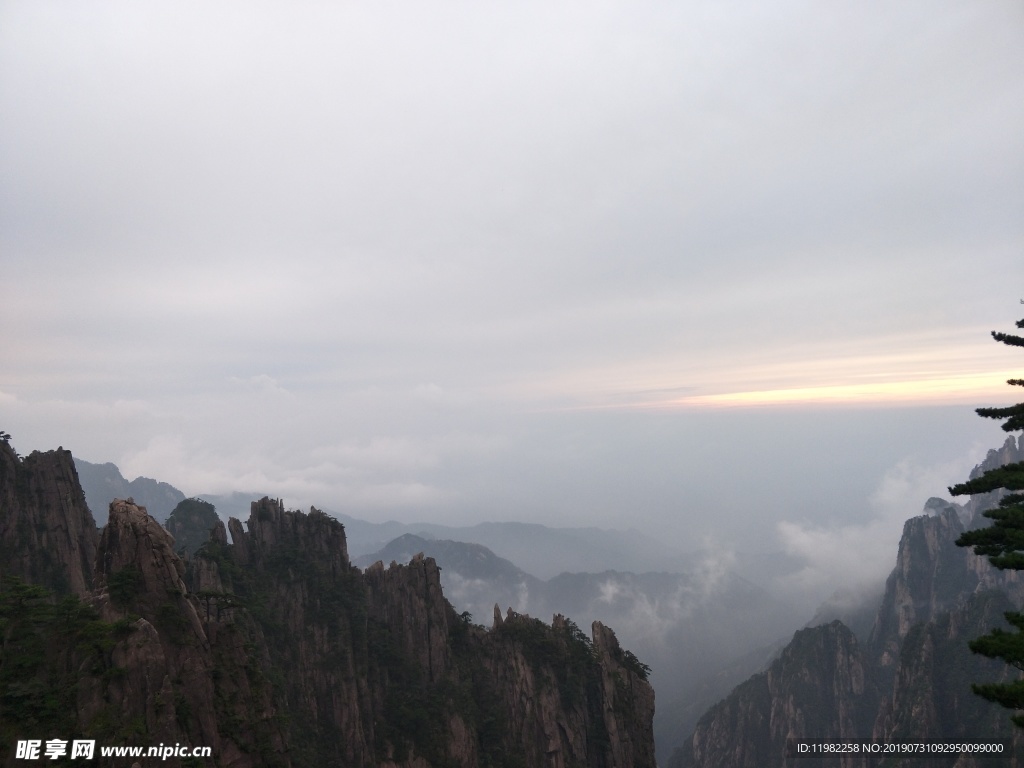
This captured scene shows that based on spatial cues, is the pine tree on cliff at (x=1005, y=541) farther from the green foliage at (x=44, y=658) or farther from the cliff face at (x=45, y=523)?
the cliff face at (x=45, y=523)

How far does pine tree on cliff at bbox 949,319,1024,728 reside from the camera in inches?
928

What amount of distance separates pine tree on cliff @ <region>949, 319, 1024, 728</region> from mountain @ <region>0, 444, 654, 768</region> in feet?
143

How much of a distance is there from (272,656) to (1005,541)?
6806cm

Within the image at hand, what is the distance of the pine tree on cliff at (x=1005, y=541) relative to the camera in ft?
77.3

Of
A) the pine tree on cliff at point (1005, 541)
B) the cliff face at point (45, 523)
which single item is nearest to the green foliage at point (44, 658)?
the cliff face at point (45, 523)

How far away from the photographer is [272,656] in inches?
2687

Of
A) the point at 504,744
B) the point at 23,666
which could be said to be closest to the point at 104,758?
→ the point at 23,666

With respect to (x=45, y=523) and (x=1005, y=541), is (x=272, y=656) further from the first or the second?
(x=1005, y=541)

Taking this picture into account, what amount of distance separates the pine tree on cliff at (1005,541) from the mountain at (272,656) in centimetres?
4362

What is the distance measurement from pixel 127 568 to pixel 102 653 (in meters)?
6.54

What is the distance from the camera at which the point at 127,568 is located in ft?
140

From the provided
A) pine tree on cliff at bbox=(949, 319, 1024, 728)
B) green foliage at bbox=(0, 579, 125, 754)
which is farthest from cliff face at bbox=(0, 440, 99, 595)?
pine tree on cliff at bbox=(949, 319, 1024, 728)

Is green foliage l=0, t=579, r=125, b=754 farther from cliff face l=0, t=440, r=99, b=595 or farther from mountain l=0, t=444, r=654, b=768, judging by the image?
cliff face l=0, t=440, r=99, b=595

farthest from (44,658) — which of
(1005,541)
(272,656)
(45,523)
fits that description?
→ (1005,541)
